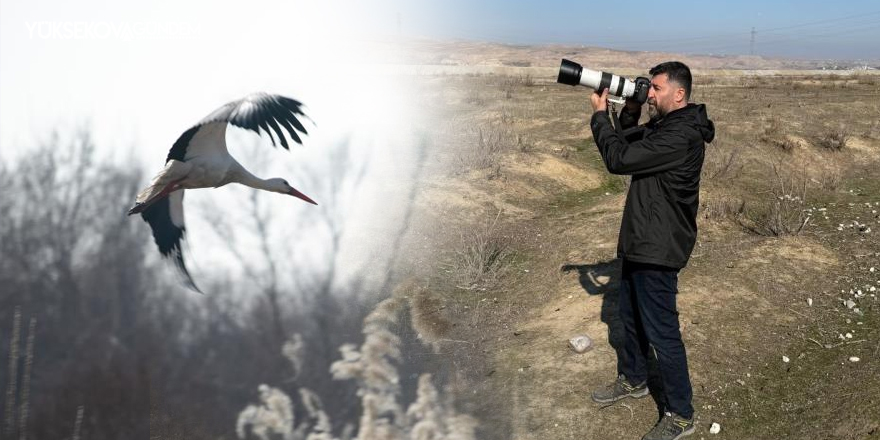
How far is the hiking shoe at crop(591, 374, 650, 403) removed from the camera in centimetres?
377

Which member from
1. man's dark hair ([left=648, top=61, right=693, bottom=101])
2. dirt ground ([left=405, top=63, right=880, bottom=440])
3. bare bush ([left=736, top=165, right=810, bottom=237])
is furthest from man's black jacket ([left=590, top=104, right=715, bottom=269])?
bare bush ([left=736, top=165, right=810, bottom=237])

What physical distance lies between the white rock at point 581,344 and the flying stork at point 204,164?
2251 millimetres

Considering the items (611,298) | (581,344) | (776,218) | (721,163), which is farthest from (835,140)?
(581,344)

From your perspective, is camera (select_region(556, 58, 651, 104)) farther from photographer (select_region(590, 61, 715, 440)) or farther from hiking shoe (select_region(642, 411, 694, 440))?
hiking shoe (select_region(642, 411, 694, 440))

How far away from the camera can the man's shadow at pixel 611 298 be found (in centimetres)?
396

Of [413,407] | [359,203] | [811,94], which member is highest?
[811,94]

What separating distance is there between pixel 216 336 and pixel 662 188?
3.08 m

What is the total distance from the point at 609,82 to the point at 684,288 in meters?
2.48

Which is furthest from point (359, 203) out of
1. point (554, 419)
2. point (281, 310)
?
point (554, 419)

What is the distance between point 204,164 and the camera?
9.70ft

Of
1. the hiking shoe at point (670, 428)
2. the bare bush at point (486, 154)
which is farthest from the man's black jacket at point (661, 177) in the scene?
the bare bush at point (486, 154)

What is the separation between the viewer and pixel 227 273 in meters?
4.33

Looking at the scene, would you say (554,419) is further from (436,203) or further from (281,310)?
(436,203)

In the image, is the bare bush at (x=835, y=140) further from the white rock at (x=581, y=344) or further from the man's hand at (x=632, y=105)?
the man's hand at (x=632, y=105)
